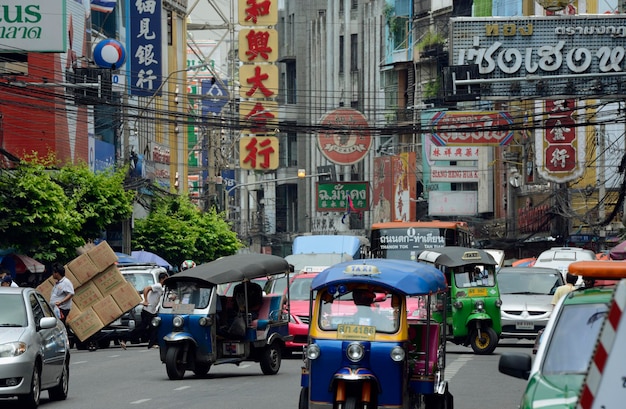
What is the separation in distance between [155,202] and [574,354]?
170ft

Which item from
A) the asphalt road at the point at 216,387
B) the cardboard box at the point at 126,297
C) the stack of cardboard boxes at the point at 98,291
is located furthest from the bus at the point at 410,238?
the asphalt road at the point at 216,387

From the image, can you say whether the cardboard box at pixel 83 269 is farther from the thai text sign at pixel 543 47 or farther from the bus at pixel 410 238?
the thai text sign at pixel 543 47

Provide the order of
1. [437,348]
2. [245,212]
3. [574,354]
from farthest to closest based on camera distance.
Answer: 1. [245,212]
2. [437,348]
3. [574,354]

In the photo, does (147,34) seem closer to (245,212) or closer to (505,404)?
(505,404)

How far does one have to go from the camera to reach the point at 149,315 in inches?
1214

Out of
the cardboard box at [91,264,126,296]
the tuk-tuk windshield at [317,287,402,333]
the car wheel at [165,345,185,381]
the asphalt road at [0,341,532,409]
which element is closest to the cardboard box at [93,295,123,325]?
the cardboard box at [91,264,126,296]

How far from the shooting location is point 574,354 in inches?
328

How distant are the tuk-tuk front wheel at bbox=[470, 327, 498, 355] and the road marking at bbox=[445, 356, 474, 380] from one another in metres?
1.10

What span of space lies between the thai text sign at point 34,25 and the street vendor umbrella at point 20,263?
6292mm

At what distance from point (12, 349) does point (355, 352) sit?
4267 millimetres

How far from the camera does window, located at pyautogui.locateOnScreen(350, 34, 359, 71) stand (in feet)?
328

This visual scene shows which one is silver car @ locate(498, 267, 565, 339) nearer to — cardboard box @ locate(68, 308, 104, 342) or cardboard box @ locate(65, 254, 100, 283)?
cardboard box @ locate(68, 308, 104, 342)

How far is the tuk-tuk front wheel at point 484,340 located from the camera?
27609 mm

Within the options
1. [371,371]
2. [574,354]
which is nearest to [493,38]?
[371,371]
